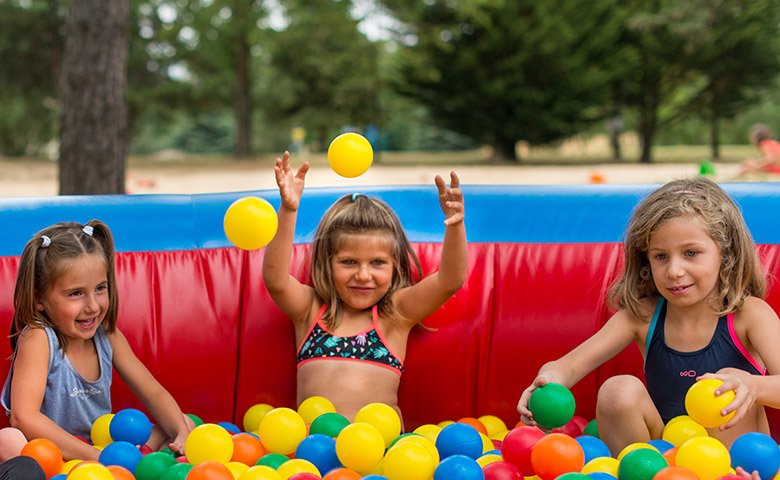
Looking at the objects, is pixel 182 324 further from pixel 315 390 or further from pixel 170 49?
pixel 170 49

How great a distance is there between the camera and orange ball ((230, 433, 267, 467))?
7.88ft

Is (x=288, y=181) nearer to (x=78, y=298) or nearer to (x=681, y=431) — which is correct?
(x=78, y=298)

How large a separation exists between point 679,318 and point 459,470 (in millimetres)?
802

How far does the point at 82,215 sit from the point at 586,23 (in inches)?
682

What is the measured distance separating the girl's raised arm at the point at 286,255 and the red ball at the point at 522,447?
0.80 meters

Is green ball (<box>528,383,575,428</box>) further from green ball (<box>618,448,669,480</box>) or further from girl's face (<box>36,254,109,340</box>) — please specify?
girl's face (<box>36,254,109,340</box>)

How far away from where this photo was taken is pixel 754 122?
1309 inches

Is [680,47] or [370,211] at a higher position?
[680,47]

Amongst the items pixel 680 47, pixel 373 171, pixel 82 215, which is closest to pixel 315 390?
pixel 82 215

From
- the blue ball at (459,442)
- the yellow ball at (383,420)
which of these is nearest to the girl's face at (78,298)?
the yellow ball at (383,420)

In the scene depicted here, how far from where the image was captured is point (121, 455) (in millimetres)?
2283

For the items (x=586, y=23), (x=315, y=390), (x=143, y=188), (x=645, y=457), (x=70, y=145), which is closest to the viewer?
(x=645, y=457)

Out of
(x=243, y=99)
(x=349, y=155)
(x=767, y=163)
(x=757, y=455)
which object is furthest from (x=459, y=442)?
(x=243, y=99)

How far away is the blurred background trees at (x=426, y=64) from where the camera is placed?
61.4ft
